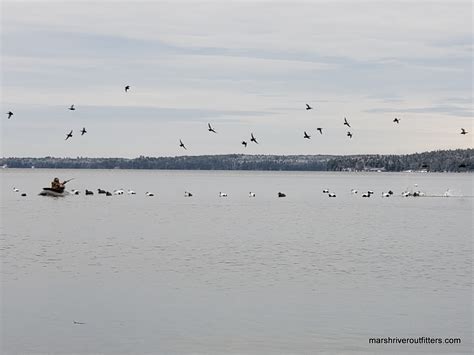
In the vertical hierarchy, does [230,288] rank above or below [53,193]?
below

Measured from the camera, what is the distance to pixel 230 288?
2755 centimetres

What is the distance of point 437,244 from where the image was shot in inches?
1683

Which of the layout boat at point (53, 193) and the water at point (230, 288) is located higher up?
the layout boat at point (53, 193)

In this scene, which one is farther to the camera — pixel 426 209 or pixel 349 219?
pixel 426 209

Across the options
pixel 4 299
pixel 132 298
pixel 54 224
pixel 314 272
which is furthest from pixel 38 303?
pixel 54 224

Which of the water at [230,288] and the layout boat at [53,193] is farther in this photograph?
the layout boat at [53,193]

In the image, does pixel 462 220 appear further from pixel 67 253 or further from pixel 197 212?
pixel 67 253

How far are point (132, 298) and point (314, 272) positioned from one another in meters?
8.27

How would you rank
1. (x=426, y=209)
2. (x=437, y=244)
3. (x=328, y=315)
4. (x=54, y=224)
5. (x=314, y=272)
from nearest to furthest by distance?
(x=328, y=315)
(x=314, y=272)
(x=437, y=244)
(x=54, y=224)
(x=426, y=209)

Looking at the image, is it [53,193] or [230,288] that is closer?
[230,288]

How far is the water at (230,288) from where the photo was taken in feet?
69.3

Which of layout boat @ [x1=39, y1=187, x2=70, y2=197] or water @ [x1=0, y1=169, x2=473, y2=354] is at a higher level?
layout boat @ [x1=39, y1=187, x2=70, y2=197]

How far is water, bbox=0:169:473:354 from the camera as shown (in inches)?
832

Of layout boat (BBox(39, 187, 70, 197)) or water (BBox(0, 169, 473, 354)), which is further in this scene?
layout boat (BBox(39, 187, 70, 197))
